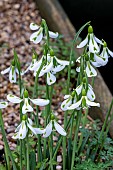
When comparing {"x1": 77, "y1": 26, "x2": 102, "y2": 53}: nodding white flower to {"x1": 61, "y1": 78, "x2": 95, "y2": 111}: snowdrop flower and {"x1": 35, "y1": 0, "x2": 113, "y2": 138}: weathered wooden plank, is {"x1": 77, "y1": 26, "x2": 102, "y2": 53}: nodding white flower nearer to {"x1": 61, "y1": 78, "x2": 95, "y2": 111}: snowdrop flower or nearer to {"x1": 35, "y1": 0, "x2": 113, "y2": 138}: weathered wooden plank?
{"x1": 61, "y1": 78, "x2": 95, "y2": 111}: snowdrop flower

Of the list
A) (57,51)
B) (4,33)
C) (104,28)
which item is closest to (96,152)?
(57,51)

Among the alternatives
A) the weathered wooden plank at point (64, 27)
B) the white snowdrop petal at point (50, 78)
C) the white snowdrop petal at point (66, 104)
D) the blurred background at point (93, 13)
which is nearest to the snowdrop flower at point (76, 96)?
the white snowdrop petal at point (66, 104)

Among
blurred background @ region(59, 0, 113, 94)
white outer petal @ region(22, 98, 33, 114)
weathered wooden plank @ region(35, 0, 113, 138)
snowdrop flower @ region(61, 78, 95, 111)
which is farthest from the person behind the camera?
blurred background @ region(59, 0, 113, 94)

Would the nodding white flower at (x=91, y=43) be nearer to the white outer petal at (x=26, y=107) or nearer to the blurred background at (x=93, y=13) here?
the white outer petal at (x=26, y=107)

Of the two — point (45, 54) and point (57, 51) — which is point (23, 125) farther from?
point (57, 51)

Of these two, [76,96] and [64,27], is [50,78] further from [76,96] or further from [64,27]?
[64,27]

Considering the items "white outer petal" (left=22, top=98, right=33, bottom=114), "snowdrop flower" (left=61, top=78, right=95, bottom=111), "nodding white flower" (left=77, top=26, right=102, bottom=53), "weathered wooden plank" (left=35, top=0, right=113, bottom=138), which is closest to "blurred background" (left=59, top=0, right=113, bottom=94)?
"weathered wooden plank" (left=35, top=0, right=113, bottom=138)

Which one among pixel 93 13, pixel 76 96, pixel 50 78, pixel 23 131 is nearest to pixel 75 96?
pixel 76 96

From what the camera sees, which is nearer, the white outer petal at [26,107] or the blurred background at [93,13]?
the white outer petal at [26,107]
